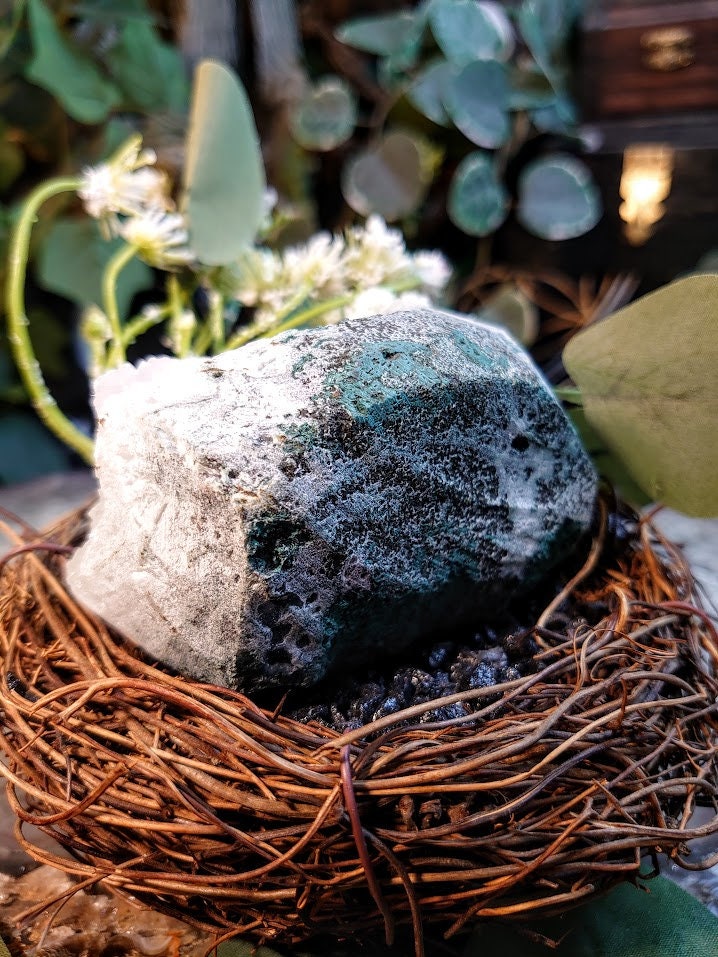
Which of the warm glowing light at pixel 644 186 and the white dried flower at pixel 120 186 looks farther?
the warm glowing light at pixel 644 186

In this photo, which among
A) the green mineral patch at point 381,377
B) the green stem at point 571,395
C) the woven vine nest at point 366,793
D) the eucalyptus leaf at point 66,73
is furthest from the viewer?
the eucalyptus leaf at point 66,73

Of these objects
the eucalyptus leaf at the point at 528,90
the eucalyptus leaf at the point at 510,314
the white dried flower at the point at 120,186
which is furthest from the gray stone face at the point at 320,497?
the eucalyptus leaf at the point at 528,90

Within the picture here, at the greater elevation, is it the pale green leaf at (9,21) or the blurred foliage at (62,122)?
the pale green leaf at (9,21)

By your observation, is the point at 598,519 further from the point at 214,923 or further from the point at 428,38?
the point at 428,38

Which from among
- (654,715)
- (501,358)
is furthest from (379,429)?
(654,715)

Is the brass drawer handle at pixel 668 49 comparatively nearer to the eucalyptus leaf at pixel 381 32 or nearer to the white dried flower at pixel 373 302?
the eucalyptus leaf at pixel 381 32

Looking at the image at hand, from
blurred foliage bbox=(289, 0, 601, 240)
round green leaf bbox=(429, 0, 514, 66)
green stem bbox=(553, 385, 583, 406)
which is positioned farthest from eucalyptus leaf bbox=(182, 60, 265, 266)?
round green leaf bbox=(429, 0, 514, 66)

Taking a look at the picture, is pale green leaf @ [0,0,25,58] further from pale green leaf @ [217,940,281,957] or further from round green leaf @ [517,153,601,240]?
pale green leaf @ [217,940,281,957]
